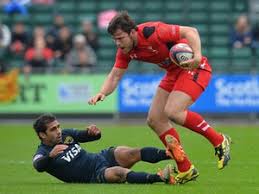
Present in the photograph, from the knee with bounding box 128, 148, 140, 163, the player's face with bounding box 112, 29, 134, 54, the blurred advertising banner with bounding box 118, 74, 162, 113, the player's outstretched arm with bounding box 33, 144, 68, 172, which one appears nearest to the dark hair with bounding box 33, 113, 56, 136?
the player's outstretched arm with bounding box 33, 144, 68, 172

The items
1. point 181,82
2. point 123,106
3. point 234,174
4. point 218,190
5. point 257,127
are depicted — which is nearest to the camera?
point 218,190

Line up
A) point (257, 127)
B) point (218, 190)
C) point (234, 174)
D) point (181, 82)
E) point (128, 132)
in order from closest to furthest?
1. point (218, 190)
2. point (181, 82)
3. point (234, 174)
4. point (128, 132)
5. point (257, 127)

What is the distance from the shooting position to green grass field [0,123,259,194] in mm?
9906

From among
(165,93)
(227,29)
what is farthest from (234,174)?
(227,29)

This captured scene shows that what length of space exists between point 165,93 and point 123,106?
38.7 ft

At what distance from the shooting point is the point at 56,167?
1037 centimetres

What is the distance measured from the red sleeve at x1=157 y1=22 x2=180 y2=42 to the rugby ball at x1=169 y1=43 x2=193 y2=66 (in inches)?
4.9

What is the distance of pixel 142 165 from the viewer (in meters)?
12.9

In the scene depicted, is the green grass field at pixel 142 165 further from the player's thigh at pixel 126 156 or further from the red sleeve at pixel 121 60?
the red sleeve at pixel 121 60

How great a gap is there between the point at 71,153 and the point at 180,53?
5.64ft

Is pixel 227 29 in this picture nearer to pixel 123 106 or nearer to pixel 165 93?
pixel 123 106

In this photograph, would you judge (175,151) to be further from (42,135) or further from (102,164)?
(42,135)

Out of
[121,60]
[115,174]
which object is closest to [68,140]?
[115,174]

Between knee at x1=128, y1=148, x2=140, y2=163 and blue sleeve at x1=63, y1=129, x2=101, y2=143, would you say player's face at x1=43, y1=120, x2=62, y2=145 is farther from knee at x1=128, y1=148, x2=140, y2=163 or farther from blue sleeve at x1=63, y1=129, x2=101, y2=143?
knee at x1=128, y1=148, x2=140, y2=163
